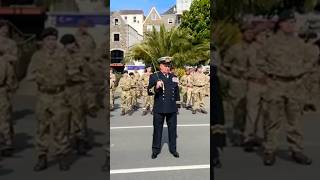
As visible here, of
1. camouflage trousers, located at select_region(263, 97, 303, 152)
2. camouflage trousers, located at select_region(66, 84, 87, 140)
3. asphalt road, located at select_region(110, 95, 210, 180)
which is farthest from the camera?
asphalt road, located at select_region(110, 95, 210, 180)

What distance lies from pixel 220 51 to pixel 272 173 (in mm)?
1199

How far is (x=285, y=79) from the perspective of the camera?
2762mm

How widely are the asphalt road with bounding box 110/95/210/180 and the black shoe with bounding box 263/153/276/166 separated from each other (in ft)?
4.35

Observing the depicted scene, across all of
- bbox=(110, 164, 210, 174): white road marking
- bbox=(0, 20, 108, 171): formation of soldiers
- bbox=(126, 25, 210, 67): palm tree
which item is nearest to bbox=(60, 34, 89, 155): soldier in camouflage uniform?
bbox=(0, 20, 108, 171): formation of soldiers

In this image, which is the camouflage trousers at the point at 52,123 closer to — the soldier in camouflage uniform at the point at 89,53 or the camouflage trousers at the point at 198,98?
the soldier in camouflage uniform at the point at 89,53

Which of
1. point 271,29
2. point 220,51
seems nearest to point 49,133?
point 220,51

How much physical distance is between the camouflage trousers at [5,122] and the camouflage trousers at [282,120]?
155 cm

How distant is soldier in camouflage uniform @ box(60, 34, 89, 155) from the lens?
2.50 m

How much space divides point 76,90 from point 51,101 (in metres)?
0.19

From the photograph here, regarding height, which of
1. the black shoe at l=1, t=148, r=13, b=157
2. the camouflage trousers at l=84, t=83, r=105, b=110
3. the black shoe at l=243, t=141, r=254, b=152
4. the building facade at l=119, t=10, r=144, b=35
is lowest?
the black shoe at l=1, t=148, r=13, b=157

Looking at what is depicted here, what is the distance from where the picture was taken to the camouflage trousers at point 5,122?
2.82 m

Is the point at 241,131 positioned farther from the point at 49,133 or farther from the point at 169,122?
the point at 169,122

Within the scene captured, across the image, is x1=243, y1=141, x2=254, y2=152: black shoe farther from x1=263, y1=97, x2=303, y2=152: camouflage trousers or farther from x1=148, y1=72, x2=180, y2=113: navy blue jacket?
x1=148, y1=72, x2=180, y2=113: navy blue jacket

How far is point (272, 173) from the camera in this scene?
3107 millimetres
